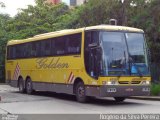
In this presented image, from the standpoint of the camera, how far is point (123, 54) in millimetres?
19562

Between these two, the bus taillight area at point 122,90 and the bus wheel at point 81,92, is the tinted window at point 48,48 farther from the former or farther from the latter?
the bus taillight area at point 122,90

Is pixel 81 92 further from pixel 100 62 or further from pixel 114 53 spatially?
pixel 114 53

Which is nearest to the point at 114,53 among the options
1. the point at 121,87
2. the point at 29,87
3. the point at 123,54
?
the point at 123,54

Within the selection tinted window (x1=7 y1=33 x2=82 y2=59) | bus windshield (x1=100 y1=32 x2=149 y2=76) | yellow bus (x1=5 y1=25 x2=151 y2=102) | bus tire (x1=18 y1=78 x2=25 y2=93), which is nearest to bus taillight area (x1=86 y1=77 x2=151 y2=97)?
yellow bus (x1=5 y1=25 x2=151 y2=102)

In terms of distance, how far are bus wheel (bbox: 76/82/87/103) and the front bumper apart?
1.89 ft

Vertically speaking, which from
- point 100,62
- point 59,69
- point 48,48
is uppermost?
point 48,48

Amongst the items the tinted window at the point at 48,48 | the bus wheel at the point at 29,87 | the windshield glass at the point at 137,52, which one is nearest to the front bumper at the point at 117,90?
the windshield glass at the point at 137,52

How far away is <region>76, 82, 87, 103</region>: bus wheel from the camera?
Answer: 20638 mm

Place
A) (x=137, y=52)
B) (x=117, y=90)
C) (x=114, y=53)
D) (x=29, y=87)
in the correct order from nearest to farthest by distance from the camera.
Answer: (x=117, y=90) → (x=114, y=53) → (x=137, y=52) → (x=29, y=87)

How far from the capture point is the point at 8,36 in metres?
48.4

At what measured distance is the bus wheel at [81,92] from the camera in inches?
813

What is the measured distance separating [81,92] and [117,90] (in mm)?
2281

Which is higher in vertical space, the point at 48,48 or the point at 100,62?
the point at 48,48

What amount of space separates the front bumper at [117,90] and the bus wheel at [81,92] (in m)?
0.58
